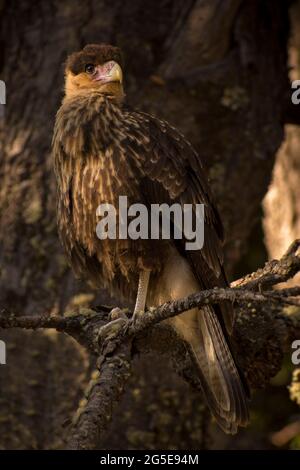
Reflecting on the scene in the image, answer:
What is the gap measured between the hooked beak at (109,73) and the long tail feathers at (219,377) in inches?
47.4

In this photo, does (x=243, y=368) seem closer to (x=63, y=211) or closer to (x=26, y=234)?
(x=63, y=211)

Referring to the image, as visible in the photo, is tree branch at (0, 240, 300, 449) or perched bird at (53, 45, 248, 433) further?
perched bird at (53, 45, 248, 433)

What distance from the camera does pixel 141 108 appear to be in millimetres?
5379

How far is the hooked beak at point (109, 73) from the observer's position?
478 cm

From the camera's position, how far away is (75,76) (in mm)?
4949

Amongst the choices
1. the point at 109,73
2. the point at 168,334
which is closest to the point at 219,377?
the point at 168,334

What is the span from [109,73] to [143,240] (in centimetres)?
95

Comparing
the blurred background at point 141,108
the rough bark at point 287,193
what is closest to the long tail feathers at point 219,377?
the blurred background at point 141,108

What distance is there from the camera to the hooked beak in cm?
478

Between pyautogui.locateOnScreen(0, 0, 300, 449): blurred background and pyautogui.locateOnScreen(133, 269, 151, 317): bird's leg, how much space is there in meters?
0.75

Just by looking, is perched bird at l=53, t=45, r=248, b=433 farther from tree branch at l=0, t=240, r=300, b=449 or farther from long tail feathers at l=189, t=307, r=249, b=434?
tree branch at l=0, t=240, r=300, b=449

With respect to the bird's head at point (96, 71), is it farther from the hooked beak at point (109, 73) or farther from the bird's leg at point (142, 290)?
the bird's leg at point (142, 290)

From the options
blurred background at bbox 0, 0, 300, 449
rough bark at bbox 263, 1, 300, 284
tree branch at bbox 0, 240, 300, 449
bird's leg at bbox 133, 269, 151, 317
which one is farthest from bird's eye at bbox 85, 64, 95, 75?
rough bark at bbox 263, 1, 300, 284

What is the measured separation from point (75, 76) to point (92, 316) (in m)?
1.32
